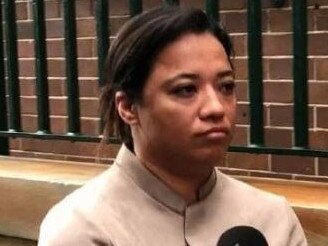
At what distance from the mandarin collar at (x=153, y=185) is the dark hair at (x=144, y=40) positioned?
7cm

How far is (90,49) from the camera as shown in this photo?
13.7ft

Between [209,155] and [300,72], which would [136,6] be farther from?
[209,155]

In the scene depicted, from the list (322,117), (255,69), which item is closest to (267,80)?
(322,117)

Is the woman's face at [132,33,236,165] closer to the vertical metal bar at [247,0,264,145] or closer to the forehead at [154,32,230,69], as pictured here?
the forehead at [154,32,230,69]

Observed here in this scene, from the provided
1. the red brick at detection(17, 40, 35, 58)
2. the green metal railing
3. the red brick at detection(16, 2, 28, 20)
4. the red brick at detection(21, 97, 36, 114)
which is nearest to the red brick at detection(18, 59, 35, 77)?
the red brick at detection(17, 40, 35, 58)

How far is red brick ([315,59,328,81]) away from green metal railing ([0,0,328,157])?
0.98 ft

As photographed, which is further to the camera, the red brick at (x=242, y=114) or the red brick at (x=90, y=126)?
the red brick at (x=90, y=126)

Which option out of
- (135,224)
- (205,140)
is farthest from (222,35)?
(135,224)

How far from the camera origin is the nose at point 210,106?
1.83 metres

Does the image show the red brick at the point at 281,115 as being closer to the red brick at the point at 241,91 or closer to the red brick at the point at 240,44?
the red brick at the point at 241,91

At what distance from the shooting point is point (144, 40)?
76.1 inches

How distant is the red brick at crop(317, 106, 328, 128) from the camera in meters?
3.48

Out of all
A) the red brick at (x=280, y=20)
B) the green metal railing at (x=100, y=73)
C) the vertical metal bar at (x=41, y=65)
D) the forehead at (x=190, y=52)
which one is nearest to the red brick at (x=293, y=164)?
the red brick at (x=280, y=20)

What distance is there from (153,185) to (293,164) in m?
1.74
